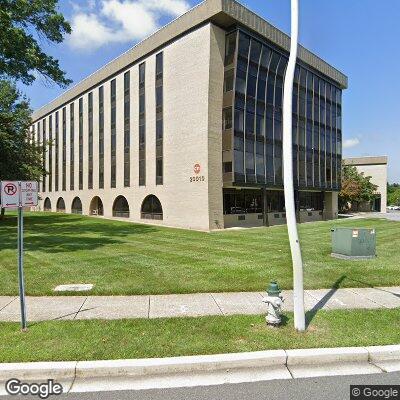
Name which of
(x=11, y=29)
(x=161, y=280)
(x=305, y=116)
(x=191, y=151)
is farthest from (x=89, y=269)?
(x=305, y=116)

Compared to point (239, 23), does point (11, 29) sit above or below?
below

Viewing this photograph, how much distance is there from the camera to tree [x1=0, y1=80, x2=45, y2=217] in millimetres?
28484

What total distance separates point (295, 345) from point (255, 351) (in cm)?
66

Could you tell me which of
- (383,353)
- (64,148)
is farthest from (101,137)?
(383,353)

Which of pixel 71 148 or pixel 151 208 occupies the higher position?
pixel 71 148

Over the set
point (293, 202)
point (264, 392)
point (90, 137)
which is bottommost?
point (264, 392)

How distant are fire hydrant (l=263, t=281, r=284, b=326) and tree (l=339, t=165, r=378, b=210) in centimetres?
5150

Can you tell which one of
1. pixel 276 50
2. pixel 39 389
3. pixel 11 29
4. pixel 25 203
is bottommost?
pixel 39 389

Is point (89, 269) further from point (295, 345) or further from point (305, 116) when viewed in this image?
point (305, 116)

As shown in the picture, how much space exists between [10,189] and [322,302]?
656cm

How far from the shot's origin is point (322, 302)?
7609 millimetres

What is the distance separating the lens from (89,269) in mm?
10578

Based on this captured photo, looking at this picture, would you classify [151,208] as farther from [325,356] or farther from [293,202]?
[325,356]

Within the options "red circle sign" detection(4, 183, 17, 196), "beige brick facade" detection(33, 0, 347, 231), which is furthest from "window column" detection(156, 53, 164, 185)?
"red circle sign" detection(4, 183, 17, 196)
